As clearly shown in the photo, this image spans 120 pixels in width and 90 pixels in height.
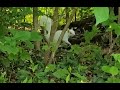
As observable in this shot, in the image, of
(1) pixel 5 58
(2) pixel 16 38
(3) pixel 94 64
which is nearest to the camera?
(2) pixel 16 38

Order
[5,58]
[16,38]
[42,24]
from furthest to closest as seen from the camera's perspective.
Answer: [42,24] → [5,58] → [16,38]

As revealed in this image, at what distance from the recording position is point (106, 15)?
919 millimetres

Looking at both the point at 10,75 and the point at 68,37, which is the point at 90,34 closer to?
the point at 10,75

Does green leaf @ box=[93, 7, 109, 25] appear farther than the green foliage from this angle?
No

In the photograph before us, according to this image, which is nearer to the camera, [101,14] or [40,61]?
[101,14]

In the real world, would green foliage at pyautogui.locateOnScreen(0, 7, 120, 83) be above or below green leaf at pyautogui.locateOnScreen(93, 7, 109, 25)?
below

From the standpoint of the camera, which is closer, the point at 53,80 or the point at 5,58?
the point at 53,80

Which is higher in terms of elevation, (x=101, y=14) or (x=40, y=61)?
(x=101, y=14)

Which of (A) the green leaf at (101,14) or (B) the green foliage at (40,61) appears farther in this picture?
(B) the green foliage at (40,61)

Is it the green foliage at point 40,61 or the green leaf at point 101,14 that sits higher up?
the green leaf at point 101,14
